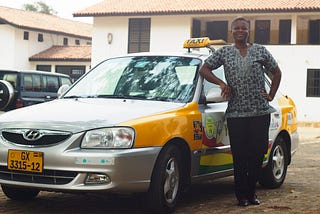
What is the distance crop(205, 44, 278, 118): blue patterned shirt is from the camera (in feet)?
19.1

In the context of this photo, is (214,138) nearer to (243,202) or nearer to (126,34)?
(243,202)

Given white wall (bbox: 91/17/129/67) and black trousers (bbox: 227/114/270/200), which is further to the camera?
white wall (bbox: 91/17/129/67)

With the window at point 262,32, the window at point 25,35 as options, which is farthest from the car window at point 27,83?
the window at point 25,35

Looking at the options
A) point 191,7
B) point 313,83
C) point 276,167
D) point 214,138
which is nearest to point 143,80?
Answer: point 214,138

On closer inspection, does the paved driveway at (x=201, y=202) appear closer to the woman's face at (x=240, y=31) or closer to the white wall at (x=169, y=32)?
the woman's face at (x=240, y=31)

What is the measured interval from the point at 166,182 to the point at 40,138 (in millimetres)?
1153

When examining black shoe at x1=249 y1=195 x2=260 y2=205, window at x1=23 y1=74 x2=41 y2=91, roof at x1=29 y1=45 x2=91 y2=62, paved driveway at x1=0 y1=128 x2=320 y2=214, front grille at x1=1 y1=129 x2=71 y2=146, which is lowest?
paved driveway at x1=0 y1=128 x2=320 y2=214

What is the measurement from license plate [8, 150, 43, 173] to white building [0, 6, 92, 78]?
3737 cm

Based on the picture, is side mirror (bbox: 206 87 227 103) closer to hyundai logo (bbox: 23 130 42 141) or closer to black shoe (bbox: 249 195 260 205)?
black shoe (bbox: 249 195 260 205)

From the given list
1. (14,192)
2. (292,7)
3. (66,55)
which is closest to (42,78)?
(14,192)

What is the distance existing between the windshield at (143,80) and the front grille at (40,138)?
3.67 ft

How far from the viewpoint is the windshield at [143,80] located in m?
5.98

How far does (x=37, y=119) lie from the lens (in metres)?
5.21

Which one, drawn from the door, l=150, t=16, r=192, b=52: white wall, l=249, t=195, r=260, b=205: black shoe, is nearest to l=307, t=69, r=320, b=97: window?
l=150, t=16, r=192, b=52: white wall
